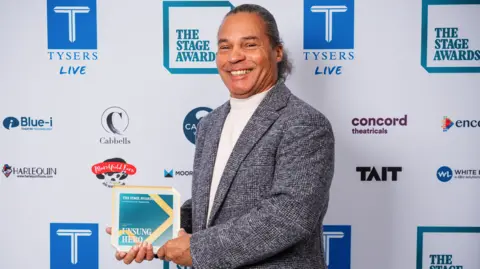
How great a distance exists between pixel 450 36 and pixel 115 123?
1.59 meters

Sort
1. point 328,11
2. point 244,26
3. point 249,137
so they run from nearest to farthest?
point 249,137, point 244,26, point 328,11

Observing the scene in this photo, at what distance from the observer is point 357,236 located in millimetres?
2232

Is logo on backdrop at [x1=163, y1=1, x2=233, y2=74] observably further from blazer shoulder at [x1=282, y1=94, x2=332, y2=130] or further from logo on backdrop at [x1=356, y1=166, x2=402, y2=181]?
blazer shoulder at [x1=282, y1=94, x2=332, y2=130]

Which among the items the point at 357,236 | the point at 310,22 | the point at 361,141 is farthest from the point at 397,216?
the point at 310,22

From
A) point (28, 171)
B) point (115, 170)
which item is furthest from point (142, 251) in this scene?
point (28, 171)

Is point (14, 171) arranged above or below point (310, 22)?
below

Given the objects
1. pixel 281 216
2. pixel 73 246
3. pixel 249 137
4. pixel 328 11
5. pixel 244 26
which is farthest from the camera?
pixel 73 246

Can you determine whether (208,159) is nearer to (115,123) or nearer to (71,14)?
(115,123)

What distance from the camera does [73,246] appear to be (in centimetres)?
228

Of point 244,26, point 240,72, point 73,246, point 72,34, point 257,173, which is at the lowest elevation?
point 73,246

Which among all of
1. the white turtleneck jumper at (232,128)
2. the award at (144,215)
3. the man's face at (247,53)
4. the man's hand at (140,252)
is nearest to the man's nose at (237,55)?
the man's face at (247,53)

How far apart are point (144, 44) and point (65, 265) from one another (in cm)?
112

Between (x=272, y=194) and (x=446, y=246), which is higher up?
(x=272, y=194)

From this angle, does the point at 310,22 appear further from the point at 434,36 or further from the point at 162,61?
the point at 162,61
